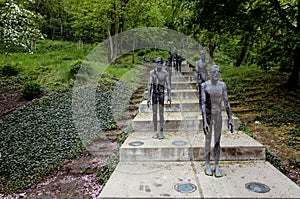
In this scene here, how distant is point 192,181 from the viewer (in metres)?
4.63

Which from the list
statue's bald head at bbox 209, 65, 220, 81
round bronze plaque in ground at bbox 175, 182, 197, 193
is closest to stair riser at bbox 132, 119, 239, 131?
round bronze plaque in ground at bbox 175, 182, 197, 193

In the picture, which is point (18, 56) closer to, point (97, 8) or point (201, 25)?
point (97, 8)

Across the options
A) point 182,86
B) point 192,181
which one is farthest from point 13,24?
point 192,181

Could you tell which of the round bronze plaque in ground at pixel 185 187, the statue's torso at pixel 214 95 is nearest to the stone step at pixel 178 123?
the statue's torso at pixel 214 95

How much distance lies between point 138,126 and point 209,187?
11.3ft

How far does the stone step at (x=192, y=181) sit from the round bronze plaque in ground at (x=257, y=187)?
5cm

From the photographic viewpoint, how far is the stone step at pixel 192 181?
4.20 meters

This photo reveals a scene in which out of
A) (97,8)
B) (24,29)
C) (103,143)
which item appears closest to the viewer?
(103,143)

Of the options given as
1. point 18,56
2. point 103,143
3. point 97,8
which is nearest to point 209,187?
point 103,143

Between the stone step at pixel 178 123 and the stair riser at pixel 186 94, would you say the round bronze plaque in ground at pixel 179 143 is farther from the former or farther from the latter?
the stair riser at pixel 186 94

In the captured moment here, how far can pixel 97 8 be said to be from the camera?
17.1 meters

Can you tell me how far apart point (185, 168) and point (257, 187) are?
1.42 meters

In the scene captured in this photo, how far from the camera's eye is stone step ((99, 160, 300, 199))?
4199mm

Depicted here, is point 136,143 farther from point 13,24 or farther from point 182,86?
point 13,24
